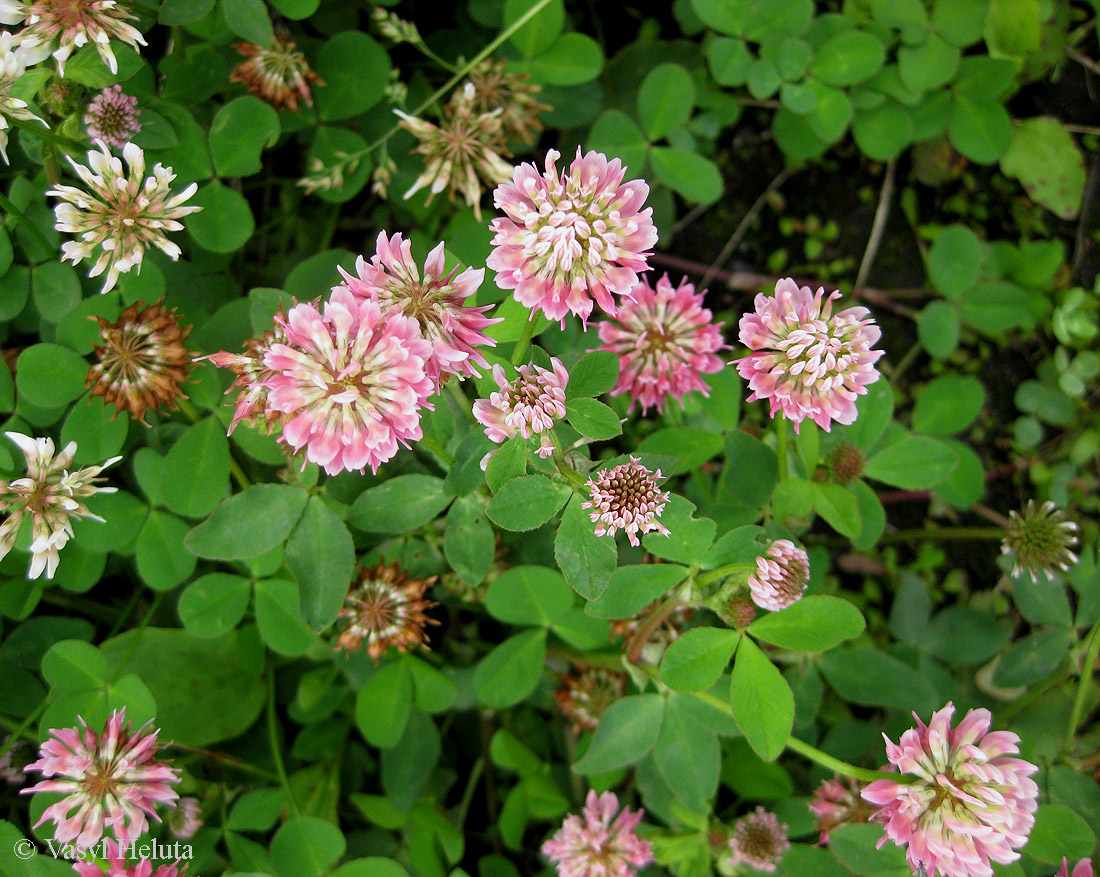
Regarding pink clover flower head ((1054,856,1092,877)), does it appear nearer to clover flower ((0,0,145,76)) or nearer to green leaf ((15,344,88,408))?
green leaf ((15,344,88,408))

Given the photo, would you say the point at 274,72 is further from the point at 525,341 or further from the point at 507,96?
the point at 525,341

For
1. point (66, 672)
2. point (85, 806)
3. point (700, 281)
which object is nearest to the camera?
point (85, 806)

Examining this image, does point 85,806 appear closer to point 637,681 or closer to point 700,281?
point 637,681

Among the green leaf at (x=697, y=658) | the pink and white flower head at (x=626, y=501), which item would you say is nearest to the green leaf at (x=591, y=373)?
the pink and white flower head at (x=626, y=501)

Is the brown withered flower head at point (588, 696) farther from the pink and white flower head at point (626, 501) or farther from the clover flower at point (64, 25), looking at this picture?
the clover flower at point (64, 25)

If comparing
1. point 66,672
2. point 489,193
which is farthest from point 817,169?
point 66,672

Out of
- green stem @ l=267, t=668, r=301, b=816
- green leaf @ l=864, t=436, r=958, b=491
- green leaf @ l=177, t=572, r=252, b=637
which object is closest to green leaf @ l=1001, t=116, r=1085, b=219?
green leaf @ l=864, t=436, r=958, b=491
